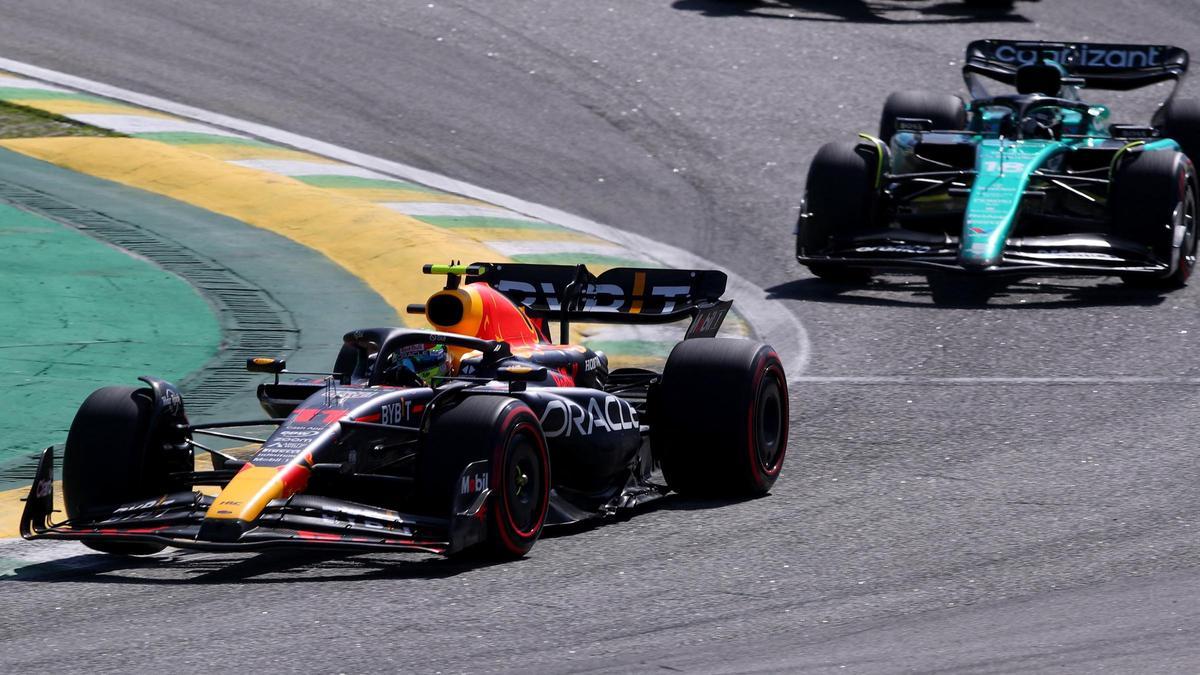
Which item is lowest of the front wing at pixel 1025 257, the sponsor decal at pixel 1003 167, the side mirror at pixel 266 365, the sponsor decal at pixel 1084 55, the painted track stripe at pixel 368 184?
the side mirror at pixel 266 365

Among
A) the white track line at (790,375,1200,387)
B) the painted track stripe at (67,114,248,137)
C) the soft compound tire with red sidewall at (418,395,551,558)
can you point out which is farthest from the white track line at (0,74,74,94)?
the soft compound tire with red sidewall at (418,395,551,558)

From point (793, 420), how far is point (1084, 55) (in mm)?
7273

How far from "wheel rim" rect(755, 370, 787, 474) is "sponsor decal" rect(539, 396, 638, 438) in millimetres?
693

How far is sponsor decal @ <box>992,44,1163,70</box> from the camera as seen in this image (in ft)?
51.9

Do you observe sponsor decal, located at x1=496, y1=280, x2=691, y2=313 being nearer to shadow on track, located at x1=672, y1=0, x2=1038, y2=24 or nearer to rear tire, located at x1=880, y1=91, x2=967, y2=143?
rear tire, located at x1=880, y1=91, x2=967, y2=143

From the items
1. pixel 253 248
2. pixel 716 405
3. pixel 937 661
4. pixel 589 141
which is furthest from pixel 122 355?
pixel 589 141

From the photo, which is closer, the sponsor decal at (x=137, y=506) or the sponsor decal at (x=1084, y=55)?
the sponsor decal at (x=137, y=506)

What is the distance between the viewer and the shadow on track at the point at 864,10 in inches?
853

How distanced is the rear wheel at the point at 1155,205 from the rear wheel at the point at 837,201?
5.77 feet

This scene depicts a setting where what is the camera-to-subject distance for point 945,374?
1107cm

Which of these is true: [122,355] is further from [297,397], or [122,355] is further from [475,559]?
[475,559]

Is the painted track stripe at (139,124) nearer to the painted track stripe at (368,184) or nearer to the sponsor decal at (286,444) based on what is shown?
the painted track stripe at (368,184)

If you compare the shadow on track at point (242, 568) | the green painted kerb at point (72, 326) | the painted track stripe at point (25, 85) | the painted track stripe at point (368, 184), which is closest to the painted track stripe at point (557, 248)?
the painted track stripe at point (368, 184)

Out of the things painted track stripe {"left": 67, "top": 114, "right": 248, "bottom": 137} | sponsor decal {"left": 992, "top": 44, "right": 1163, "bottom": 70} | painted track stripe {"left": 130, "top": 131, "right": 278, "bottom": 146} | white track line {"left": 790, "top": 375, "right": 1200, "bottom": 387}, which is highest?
sponsor decal {"left": 992, "top": 44, "right": 1163, "bottom": 70}
